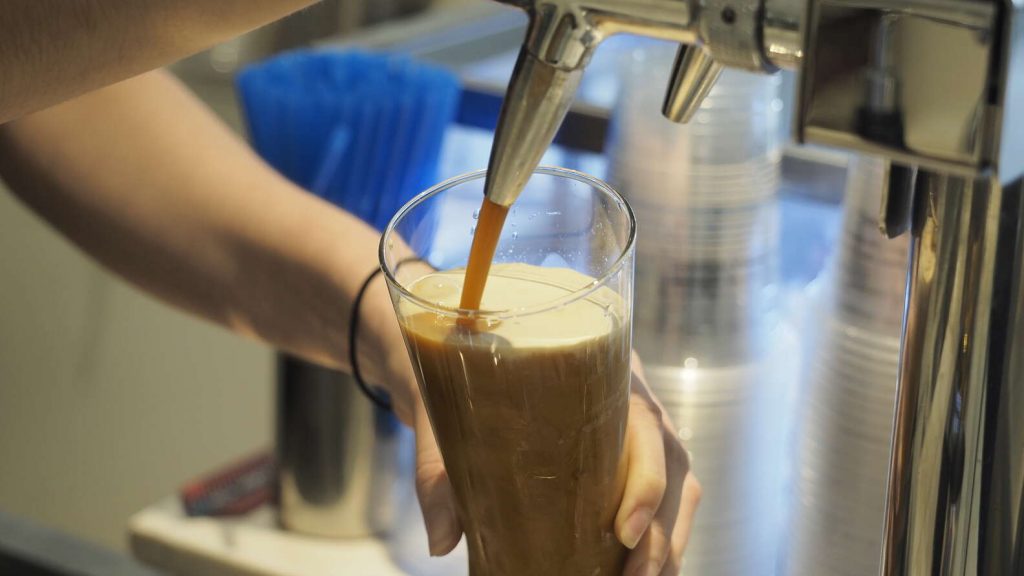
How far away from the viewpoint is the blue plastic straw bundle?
88 centimetres

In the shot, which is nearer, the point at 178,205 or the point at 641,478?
the point at 641,478

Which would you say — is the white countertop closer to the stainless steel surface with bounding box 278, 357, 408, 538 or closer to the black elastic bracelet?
the stainless steel surface with bounding box 278, 357, 408, 538

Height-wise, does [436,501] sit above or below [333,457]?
above

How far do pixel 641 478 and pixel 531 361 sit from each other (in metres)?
0.09

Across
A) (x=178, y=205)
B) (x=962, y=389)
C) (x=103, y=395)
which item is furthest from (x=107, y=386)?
(x=962, y=389)

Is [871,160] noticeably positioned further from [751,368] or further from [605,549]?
[605,549]

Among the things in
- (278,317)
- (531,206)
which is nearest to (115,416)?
(278,317)

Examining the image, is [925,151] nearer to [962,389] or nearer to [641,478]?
[962,389]

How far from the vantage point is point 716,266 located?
0.76 meters

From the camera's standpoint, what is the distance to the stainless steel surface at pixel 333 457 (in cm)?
93

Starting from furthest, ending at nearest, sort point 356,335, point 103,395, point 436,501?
point 103,395 → point 356,335 → point 436,501

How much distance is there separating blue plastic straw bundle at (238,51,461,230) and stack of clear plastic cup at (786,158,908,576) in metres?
0.34

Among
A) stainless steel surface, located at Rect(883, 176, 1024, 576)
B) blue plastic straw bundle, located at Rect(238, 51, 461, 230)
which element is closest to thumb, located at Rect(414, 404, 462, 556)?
stainless steel surface, located at Rect(883, 176, 1024, 576)

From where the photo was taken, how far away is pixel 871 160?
0.65 m
